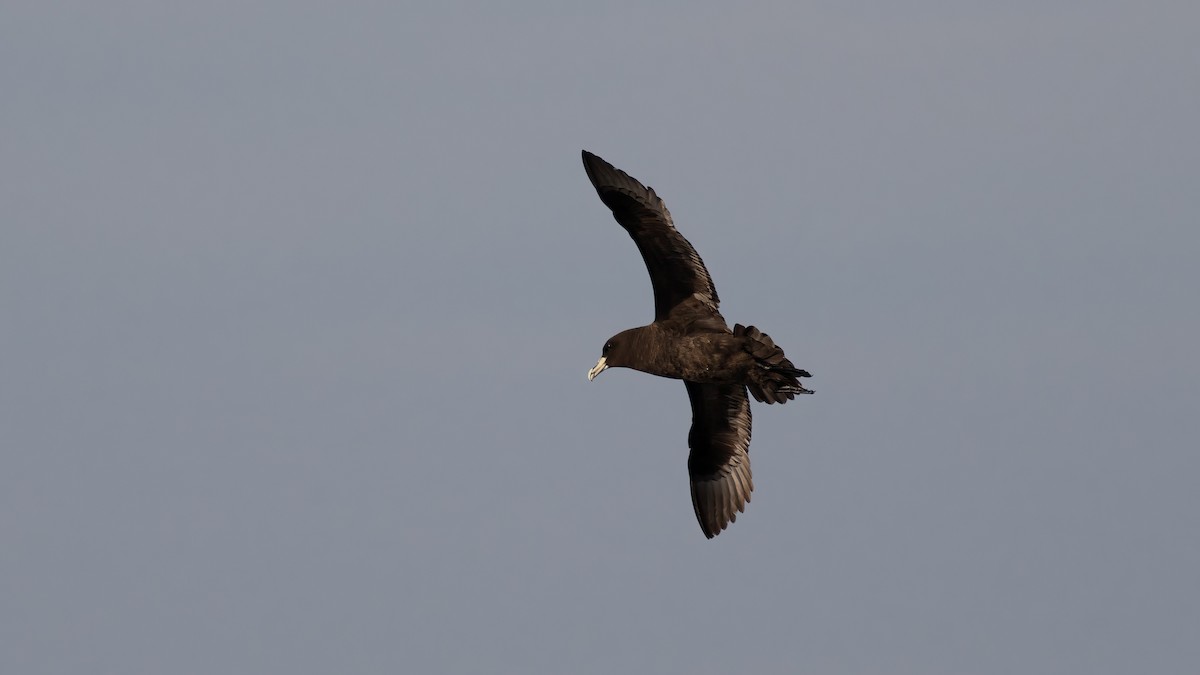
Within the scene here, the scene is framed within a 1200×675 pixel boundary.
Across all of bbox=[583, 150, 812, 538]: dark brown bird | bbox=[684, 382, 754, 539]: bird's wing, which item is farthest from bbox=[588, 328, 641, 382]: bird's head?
bbox=[684, 382, 754, 539]: bird's wing

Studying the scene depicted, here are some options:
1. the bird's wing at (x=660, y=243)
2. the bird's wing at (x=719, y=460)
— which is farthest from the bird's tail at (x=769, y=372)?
the bird's wing at (x=719, y=460)

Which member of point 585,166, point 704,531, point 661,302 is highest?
point 585,166

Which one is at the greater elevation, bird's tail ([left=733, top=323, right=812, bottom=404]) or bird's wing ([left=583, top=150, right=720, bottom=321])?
bird's wing ([left=583, top=150, right=720, bottom=321])

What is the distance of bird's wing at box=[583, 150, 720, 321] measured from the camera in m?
21.1

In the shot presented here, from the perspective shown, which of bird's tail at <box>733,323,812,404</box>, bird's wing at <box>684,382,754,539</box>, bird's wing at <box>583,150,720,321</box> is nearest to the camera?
bird's tail at <box>733,323,812,404</box>

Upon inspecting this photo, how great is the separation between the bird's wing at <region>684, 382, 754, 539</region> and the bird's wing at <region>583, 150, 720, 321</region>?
1.76 meters

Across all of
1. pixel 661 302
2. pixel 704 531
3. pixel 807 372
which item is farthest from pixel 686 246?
pixel 704 531

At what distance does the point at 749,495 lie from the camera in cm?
2280

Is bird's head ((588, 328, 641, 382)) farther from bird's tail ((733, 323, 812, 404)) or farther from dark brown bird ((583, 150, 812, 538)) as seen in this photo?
bird's tail ((733, 323, 812, 404))

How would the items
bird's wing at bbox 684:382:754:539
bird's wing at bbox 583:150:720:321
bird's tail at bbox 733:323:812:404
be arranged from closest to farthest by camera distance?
bird's tail at bbox 733:323:812:404 < bird's wing at bbox 583:150:720:321 < bird's wing at bbox 684:382:754:539

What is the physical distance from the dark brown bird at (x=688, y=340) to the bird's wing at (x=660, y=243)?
11mm

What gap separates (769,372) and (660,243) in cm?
202

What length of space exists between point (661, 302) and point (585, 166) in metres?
1.82

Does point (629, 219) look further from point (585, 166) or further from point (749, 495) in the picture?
point (749, 495)
